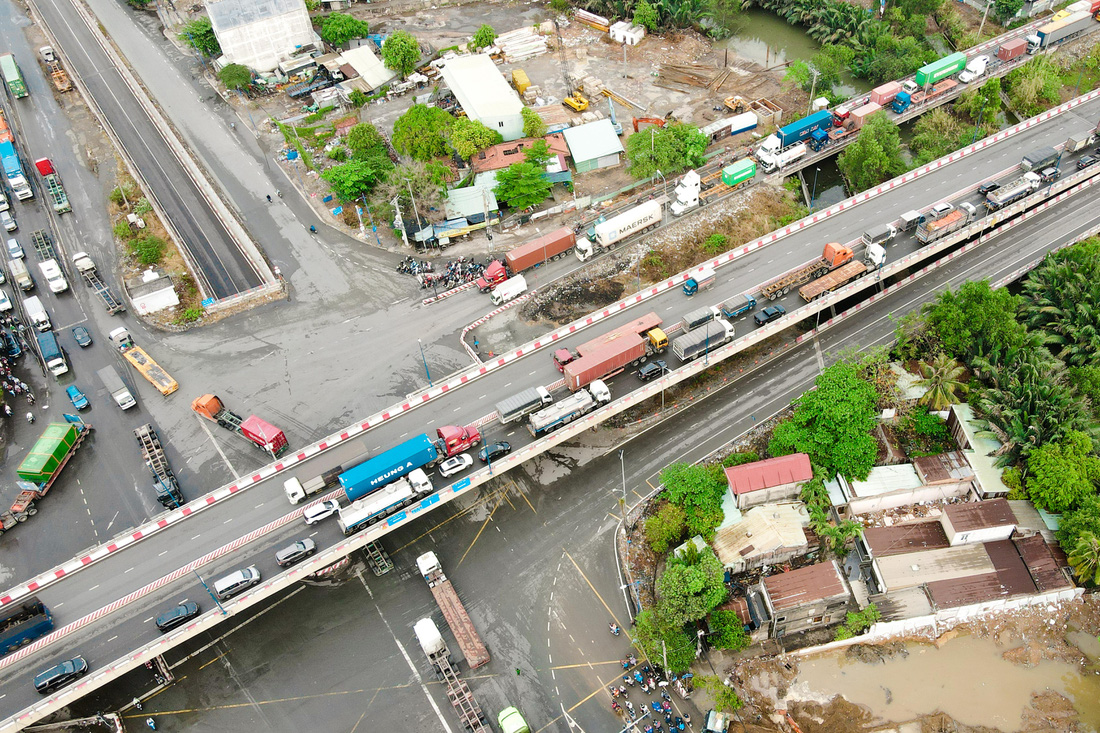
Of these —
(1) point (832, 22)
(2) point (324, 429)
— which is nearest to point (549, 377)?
(2) point (324, 429)

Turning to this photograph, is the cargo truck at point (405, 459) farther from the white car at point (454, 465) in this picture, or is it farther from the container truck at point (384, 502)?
the white car at point (454, 465)

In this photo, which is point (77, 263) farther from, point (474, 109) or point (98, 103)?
point (474, 109)

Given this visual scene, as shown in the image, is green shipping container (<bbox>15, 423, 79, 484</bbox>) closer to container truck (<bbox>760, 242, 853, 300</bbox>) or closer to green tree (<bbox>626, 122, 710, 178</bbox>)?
container truck (<bbox>760, 242, 853, 300</bbox>)

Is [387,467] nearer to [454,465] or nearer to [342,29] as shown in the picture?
[454,465]

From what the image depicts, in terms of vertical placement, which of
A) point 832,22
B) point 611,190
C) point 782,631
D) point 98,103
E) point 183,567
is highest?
point 98,103

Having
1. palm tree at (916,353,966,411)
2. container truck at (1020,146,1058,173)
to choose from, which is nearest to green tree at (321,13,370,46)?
container truck at (1020,146,1058,173)

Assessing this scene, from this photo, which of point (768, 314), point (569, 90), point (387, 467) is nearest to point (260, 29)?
point (569, 90)

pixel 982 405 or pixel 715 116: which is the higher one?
pixel 715 116
